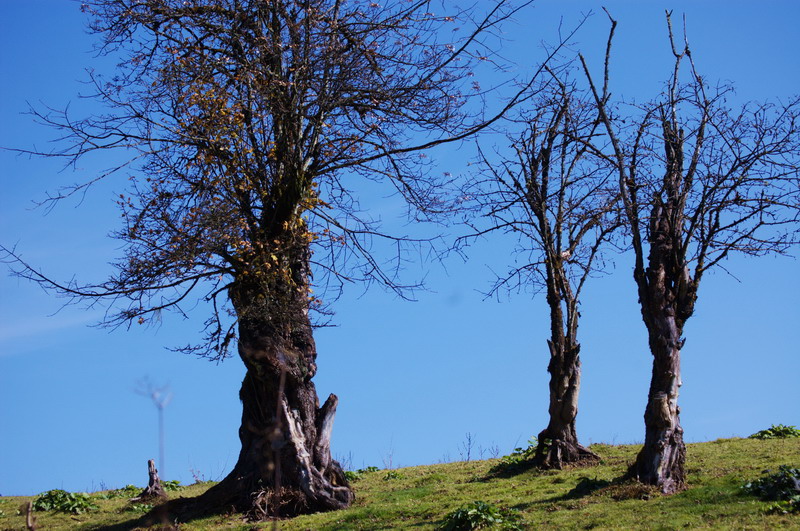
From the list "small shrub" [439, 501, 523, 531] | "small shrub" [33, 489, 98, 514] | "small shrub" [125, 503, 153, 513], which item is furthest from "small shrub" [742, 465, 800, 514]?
"small shrub" [33, 489, 98, 514]

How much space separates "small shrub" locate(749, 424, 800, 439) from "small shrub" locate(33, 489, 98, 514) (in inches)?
624

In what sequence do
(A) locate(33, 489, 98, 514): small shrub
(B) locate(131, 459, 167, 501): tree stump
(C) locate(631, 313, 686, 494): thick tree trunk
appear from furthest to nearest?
(B) locate(131, 459, 167, 501): tree stump → (A) locate(33, 489, 98, 514): small shrub → (C) locate(631, 313, 686, 494): thick tree trunk

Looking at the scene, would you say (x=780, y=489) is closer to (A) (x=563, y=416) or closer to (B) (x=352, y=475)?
(A) (x=563, y=416)

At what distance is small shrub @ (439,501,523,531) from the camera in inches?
435

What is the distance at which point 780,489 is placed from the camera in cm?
1145

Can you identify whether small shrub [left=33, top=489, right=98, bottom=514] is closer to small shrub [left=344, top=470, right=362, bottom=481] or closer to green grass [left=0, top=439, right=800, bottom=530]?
green grass [left=0, top=439, right=800, bottom=530]

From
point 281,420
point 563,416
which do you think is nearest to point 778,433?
point 563,416

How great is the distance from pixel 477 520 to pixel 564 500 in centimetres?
254

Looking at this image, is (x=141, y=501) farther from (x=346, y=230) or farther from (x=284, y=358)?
(x=346, y=230)

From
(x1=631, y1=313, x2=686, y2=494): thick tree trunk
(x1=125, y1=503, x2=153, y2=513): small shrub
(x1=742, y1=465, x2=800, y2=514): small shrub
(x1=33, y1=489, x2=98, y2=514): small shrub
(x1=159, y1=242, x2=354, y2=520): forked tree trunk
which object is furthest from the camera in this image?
(x1=33, y1=489, x2=98, y2=514): small shrub

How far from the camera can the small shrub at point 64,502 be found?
1631 centimetres

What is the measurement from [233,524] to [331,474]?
226 centimetres

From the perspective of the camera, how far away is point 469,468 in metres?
18.4

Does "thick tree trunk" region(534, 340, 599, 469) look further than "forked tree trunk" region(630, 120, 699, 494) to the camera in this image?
Yes
